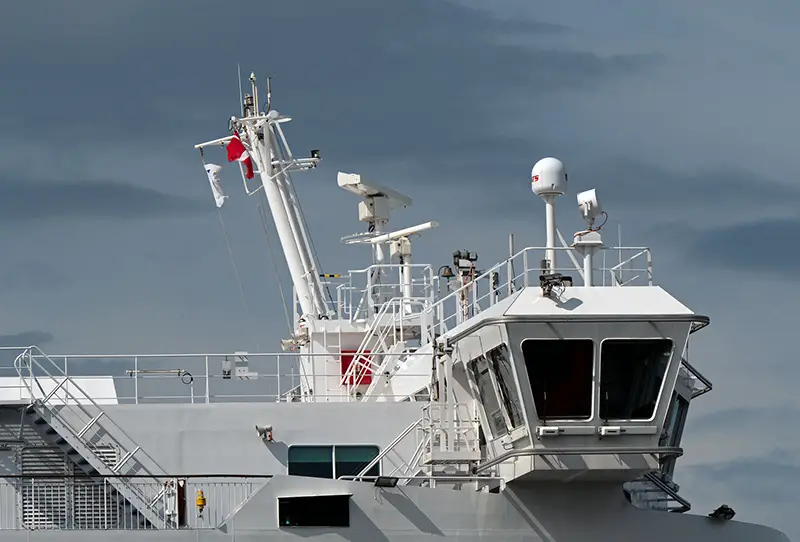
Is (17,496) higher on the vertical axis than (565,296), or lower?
lower

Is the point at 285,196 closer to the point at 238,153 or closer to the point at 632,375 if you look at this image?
the point at 238,153

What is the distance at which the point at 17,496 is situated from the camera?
3747 centimetres

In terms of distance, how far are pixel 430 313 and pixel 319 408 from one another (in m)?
5.88

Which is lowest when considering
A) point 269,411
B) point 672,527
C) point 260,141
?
point 672,527

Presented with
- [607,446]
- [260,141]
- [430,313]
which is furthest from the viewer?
[260,141]

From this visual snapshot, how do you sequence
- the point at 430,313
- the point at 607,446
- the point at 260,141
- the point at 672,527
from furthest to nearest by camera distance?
the point at 260,141 → the point at 430,313 → the point at 672,527 → the point at 607,446

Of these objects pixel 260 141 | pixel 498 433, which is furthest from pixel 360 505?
pixel 260 141

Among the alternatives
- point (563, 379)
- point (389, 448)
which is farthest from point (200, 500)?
point (563, 379)

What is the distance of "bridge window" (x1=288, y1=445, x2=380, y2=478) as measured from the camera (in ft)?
132

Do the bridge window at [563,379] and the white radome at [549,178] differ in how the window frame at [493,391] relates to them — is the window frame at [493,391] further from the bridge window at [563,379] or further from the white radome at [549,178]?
the white radome at [549,178]

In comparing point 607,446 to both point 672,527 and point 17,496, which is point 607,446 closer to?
point 672,527

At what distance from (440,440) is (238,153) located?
15548mm

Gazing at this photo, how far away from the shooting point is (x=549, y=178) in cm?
3812

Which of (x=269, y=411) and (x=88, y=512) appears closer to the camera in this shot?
(x=88, y=512)
